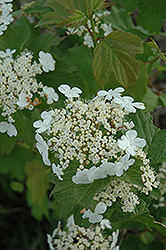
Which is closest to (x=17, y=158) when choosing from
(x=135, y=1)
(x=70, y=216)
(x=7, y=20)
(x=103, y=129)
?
(x=70, y=216)

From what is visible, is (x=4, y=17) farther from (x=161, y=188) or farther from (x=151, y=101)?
(x=161, y=188)

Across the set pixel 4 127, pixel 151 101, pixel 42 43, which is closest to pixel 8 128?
pixel 4 127

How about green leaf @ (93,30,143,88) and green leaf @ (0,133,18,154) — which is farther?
green leaf @ (0,133,18,154)

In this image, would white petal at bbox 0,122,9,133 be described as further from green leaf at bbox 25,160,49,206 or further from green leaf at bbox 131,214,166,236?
green leaf at bbox 25,160,49,206

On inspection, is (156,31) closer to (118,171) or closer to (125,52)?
(125,52)

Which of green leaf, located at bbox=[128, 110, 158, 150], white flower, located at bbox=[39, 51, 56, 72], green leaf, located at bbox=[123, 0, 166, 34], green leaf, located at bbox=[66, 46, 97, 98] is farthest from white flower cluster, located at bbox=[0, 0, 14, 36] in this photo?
green leaf, located at bbox=[128, 110, 158, 150]
